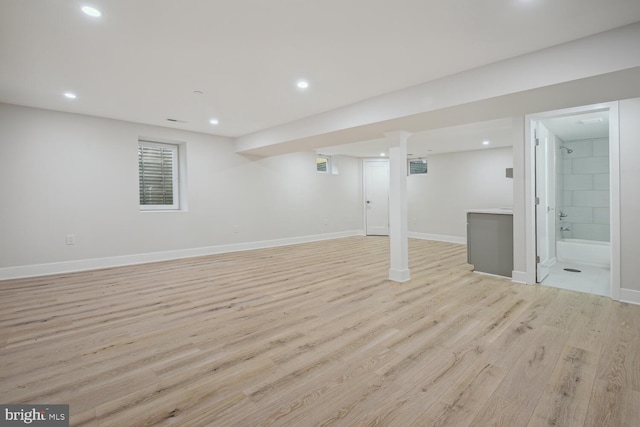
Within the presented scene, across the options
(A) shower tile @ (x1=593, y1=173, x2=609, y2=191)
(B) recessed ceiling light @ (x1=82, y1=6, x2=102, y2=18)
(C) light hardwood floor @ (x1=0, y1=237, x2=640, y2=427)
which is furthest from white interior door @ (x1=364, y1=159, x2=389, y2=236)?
(B) recessed ceiling light @ (x1=82, y1=6, x2=102, y2=18)

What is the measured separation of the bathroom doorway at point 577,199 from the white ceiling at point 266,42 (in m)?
1.86

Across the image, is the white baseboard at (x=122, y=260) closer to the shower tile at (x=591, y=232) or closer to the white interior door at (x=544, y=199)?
the white interior door at (x=544, y=199)

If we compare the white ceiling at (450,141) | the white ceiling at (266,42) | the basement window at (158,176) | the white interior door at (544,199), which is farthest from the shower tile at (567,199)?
the basement window at (158,176)

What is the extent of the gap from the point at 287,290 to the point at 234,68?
2.58 metres

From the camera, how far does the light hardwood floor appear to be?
1604 mm

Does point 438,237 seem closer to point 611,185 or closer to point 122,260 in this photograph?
point 611,185

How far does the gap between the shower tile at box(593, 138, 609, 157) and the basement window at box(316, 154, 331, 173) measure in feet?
19.0

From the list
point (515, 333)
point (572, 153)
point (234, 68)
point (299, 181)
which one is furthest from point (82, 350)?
point (572, 153)

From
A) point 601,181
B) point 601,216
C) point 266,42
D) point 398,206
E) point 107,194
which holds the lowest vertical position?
point 601,216

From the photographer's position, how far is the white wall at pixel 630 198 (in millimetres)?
3096

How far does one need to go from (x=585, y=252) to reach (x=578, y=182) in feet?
5.35

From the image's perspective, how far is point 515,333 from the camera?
248cm

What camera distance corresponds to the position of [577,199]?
604cm

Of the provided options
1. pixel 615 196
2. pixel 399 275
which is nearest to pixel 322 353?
pixel 399 275
